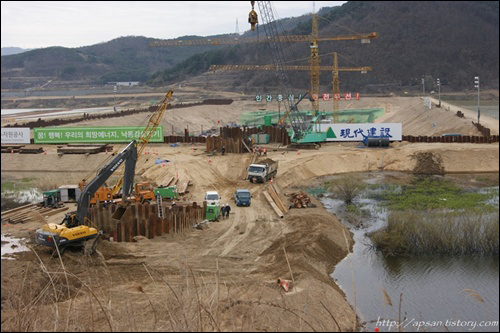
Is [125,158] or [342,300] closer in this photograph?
[342,300]

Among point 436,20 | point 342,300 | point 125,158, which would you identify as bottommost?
point 342,300

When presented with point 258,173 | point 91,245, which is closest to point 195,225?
point 91,245

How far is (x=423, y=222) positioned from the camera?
74.4 ft

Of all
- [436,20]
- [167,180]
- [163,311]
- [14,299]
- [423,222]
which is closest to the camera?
[14,299]

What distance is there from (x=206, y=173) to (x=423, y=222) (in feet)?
62.4

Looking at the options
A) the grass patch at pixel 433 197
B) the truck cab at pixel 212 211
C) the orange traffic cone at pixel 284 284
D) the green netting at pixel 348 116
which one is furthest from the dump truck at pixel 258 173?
the green netting at pixel 348 116

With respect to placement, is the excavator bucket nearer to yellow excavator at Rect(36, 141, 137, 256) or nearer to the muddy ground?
yellow excavator at Rect(36, 141, 137, 256)

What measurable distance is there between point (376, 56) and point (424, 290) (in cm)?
7221

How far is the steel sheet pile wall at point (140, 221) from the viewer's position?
78.7 ft

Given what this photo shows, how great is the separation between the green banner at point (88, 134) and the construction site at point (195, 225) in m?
0.17

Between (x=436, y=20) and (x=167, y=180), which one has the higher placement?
(x=436, y=20)

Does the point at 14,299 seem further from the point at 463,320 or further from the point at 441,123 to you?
the point at 441,123

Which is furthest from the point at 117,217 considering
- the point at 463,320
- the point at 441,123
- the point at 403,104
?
the point at 403,104

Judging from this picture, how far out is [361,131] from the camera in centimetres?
5281
